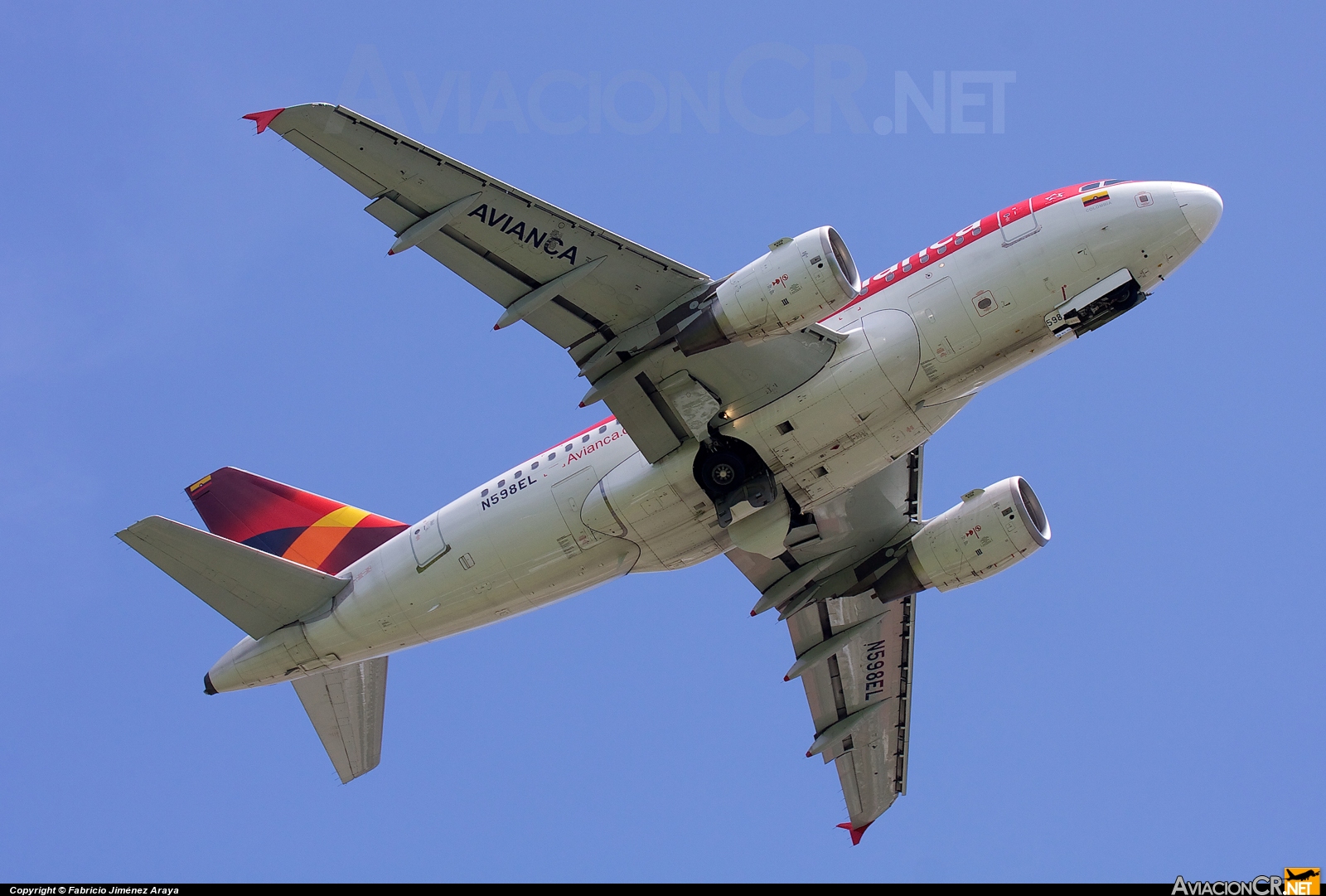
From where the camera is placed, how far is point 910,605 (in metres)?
34.8

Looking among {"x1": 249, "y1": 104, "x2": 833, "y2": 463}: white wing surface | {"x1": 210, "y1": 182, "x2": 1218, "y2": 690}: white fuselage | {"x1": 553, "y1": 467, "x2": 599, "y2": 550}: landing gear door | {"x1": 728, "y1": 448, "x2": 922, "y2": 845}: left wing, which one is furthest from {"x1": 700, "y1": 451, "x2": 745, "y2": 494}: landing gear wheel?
{"x1": 728, "y1": 448, "x2": 922, "y2": 845}: left wing

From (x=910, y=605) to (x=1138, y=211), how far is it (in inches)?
516

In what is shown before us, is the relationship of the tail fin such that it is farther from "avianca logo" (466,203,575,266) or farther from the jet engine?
the jet engine

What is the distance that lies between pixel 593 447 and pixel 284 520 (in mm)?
9339

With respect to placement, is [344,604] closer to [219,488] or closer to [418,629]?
[418,629]

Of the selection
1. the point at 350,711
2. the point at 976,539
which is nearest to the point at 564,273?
the point at 976,539

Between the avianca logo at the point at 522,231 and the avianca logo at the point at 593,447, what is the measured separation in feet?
15.4

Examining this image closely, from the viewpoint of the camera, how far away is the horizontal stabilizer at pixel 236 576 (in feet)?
91.6

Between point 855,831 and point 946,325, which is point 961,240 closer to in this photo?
point 946,325

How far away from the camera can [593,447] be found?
28812 millimetres

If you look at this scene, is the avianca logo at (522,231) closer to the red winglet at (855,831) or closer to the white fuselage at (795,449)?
the white fuselage at (795,449)

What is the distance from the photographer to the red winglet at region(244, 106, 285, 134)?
23.1 metres

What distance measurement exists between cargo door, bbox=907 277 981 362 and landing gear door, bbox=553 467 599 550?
7869 millimetres

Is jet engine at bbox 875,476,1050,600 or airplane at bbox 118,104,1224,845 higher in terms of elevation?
airplane at bbox 118,104,1224,845
